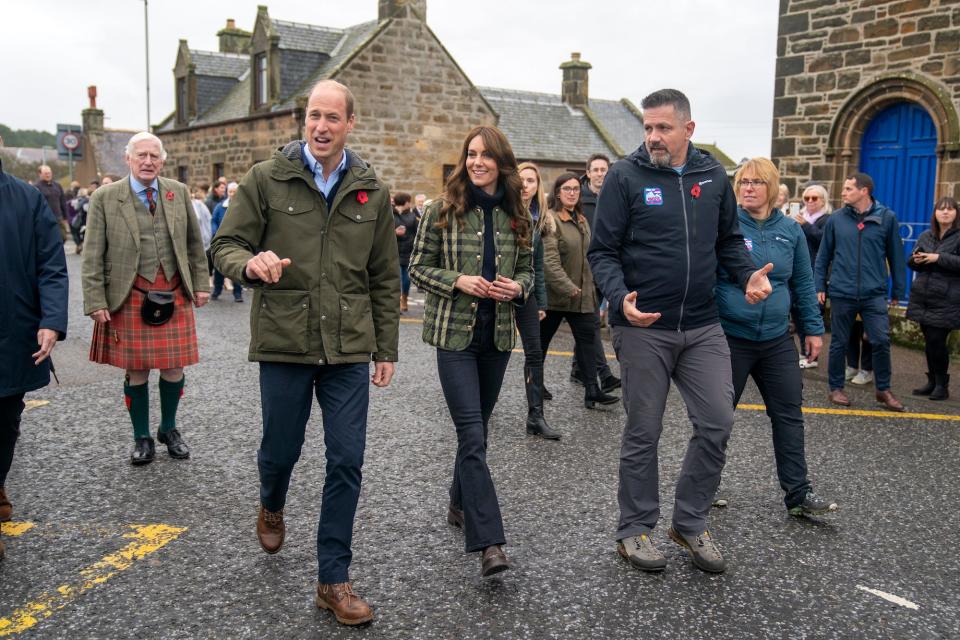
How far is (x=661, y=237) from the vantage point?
4.25 metres

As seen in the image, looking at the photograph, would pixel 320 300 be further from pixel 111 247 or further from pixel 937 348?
pixel 937 348

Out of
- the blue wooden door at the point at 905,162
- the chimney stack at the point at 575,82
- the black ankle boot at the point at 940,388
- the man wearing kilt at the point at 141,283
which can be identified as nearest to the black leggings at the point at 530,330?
the man wearing kilt at the point at 141,283

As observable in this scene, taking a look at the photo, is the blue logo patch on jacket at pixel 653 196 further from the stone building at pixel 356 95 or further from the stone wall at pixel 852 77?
the stone building at pixel 356 95

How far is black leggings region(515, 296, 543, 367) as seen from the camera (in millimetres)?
6828

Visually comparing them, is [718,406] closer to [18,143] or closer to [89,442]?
[89,442]

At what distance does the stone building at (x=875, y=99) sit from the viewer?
12523 mm

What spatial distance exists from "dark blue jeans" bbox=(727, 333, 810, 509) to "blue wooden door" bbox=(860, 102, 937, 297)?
8.94 meters

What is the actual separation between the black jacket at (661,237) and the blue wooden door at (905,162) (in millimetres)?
9765

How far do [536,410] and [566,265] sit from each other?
159 centimetres

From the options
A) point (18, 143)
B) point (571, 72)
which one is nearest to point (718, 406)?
point (571, 72)

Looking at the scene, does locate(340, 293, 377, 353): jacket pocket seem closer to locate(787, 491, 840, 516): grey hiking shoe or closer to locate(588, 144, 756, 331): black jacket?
locate(588, 144, 756, 331): black jacket

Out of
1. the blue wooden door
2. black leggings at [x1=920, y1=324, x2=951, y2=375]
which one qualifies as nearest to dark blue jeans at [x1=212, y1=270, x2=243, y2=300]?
the blue wooden door

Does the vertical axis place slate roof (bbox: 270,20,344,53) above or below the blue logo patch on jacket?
above

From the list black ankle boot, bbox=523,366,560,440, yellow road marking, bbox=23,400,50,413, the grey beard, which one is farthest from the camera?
yellow road marking, bbox=23,400,50,413
